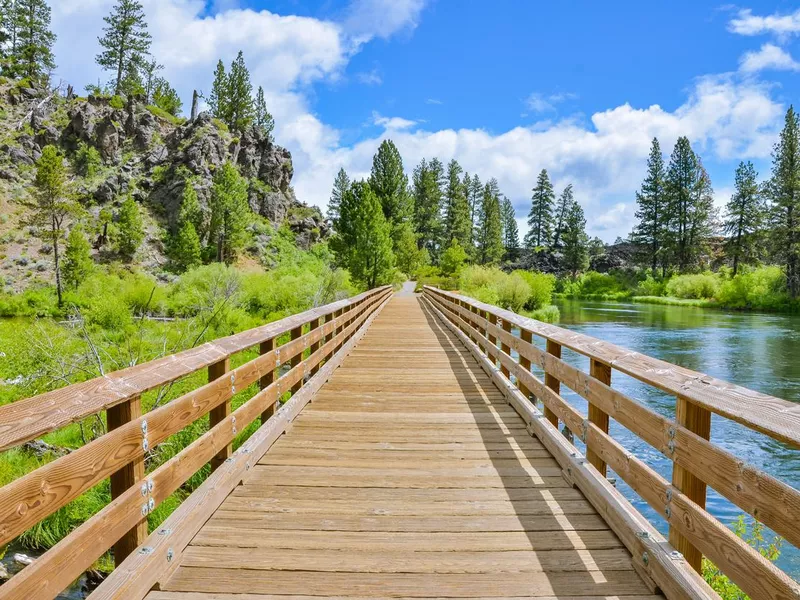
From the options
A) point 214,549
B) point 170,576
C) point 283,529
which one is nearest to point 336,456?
point 283,529

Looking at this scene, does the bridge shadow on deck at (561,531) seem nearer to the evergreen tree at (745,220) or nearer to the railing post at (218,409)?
the railing post at (218,409)

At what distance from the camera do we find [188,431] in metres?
7.23

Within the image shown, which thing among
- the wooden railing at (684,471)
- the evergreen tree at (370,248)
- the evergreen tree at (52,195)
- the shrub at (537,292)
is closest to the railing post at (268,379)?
the wooden railing at (684,471)

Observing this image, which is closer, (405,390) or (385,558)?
(385,558)

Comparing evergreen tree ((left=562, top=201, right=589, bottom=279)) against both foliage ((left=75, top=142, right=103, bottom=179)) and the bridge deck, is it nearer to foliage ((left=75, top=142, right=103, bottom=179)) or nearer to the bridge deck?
foliage ((left=75, top=142, right=103, bottom=179))

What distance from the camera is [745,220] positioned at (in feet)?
188

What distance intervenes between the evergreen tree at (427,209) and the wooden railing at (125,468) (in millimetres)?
71184

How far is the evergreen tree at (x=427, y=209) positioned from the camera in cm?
7438

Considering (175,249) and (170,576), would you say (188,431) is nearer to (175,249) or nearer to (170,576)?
(170,576)

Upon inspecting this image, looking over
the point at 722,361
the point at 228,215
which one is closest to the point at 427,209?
the point at 228,215

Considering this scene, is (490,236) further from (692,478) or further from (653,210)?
(692,478)

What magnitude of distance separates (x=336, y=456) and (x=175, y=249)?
49.1m

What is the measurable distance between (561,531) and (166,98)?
8663cm

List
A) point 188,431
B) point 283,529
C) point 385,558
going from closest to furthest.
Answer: point 385,558
point 283,529
point 188,431
